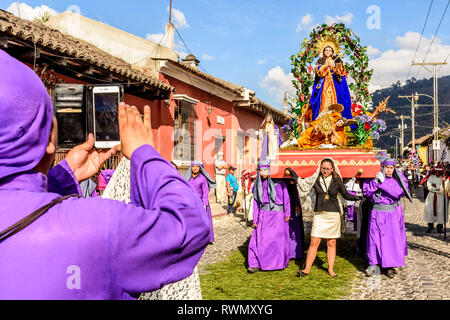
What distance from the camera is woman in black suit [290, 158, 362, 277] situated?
631 centimetres

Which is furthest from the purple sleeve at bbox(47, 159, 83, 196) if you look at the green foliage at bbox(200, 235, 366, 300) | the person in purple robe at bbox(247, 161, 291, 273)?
the person in purple robe at bbox(247, 161, 291, 273)

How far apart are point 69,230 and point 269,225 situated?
6266 mm

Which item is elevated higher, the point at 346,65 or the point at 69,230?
the point at 346,65

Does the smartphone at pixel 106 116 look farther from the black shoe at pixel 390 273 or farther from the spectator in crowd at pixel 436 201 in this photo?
the spectator in crowd at pixel 436 201

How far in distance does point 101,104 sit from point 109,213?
2.32m

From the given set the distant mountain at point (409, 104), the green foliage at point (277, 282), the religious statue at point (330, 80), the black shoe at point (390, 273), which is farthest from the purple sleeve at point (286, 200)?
the distant mountain at point (409, 104)

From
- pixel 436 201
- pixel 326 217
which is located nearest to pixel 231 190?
pixel 436 201

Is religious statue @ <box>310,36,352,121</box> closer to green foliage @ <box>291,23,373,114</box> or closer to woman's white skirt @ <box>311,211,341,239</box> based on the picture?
green foliage @ <box>291,23,373,114</box>

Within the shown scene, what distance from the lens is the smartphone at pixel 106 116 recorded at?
2.31m

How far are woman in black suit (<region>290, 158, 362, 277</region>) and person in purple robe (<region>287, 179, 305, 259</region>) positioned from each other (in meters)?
1.26

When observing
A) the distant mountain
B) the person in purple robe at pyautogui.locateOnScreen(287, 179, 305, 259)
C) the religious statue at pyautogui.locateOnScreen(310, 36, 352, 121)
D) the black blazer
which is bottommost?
the person in purple robe at pyautogui.locateOnScreen(287, 179, 305, 259)

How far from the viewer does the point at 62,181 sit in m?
1.49

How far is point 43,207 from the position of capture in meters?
0.95

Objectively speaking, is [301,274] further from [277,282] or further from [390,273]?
[390,273]
